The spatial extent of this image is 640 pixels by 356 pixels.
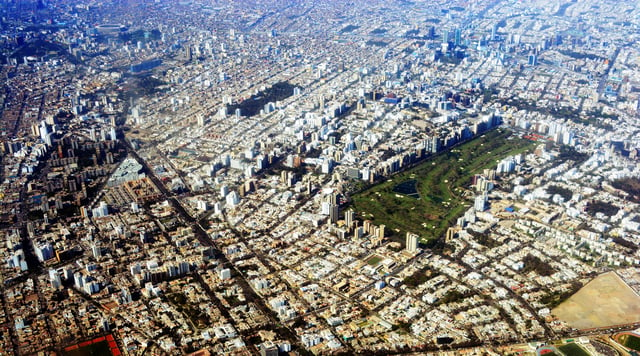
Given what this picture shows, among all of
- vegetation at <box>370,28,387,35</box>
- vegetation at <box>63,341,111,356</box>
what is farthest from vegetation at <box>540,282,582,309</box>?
vegetation at <box>370,28,387,35</box>

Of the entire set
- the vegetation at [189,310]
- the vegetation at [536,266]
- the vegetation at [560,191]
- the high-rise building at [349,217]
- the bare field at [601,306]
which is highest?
the vegetation at [189,310]

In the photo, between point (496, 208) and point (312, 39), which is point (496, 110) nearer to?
point (496, 208)

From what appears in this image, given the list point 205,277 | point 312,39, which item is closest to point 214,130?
point 205,277

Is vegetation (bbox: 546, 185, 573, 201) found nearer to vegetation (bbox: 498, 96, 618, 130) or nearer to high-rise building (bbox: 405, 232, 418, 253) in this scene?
high-rise building (bbox: 405, 232, 418, 253)

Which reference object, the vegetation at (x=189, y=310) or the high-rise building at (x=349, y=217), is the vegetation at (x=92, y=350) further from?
the high-rise building at (x=349, y=217)

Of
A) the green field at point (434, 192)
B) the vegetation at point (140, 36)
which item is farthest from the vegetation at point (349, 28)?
the green field at point (434, 192)
